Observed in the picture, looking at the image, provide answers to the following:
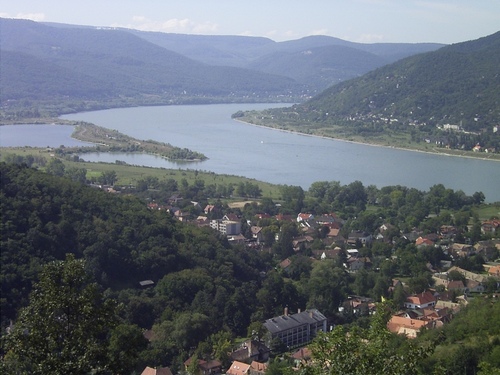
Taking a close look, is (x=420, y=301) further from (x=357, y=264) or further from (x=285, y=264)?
(x=285, y=264)

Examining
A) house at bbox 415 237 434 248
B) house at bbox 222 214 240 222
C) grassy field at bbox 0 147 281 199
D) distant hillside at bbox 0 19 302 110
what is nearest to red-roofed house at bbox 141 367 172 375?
house at bbox 415 237 434 248

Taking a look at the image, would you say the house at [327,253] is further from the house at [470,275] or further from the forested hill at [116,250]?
the house at [470,275]

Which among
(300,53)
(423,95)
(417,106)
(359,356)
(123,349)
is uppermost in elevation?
(300,53)

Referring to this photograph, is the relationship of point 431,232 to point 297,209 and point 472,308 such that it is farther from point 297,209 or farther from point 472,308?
point 472,308

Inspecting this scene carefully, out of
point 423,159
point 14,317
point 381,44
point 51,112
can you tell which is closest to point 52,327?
point 14,317

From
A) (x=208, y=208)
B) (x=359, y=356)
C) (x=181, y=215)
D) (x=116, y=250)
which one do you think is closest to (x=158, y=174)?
(x=208, y=208)

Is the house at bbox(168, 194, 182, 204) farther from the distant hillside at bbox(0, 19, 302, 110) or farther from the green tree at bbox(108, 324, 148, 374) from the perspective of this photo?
the distant hillside at bbox(0, 19, 302, 110)

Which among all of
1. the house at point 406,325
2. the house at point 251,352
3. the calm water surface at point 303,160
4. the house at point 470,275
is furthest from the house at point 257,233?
the house at point 251,352
